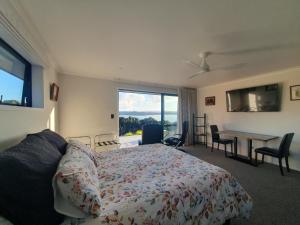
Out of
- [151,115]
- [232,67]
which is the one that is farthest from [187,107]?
[232,67]

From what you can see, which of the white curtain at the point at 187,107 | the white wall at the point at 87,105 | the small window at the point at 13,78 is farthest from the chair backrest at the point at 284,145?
the small window at the point at 13,78

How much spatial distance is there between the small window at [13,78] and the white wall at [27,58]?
0.08 meters

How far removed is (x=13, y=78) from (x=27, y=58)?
38 cm

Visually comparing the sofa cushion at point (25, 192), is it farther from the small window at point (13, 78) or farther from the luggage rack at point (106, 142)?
the luggage rack at point (106, 142)

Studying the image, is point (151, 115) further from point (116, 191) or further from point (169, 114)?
point (116, 191)

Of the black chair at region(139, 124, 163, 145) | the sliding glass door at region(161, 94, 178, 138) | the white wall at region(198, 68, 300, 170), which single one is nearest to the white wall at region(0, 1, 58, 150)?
the black chair at region(139, 124, 163, 145)

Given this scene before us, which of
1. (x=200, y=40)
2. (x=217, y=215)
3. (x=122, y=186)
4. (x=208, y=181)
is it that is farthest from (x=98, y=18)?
(x=217, y=215)

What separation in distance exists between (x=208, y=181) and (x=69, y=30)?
2341mm

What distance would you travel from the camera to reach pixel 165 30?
70.7 inches

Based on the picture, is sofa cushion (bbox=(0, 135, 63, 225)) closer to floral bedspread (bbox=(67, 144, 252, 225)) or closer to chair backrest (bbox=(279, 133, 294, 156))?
floral bedspread (bbox=(67, 144, 252, 225))

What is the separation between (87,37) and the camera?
6.44 ft

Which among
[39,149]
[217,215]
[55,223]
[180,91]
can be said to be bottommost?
[217,215]

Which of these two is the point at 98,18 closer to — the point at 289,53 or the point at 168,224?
the point at 168,224

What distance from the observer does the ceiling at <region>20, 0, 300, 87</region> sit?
1396 mm
